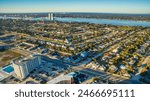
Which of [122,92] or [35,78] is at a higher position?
[122,92]

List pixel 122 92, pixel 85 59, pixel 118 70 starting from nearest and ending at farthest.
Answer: pixel 122 92, pixel 118 70, pixel 85 59

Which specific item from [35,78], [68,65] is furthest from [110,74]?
[35,78]

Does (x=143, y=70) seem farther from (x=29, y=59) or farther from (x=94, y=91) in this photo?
(x=94, y=91)

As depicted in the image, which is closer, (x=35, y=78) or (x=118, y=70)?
(x=35, y=78)

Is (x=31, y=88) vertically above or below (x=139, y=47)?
above

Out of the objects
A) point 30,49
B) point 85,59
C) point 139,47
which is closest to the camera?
point 85,59

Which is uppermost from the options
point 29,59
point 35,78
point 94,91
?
point 94,91

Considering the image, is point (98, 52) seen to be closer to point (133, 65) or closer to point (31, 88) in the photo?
point (133, 65)

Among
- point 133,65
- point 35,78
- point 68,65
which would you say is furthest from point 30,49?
point 133,65

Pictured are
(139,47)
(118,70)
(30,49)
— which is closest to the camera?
(118,70)
